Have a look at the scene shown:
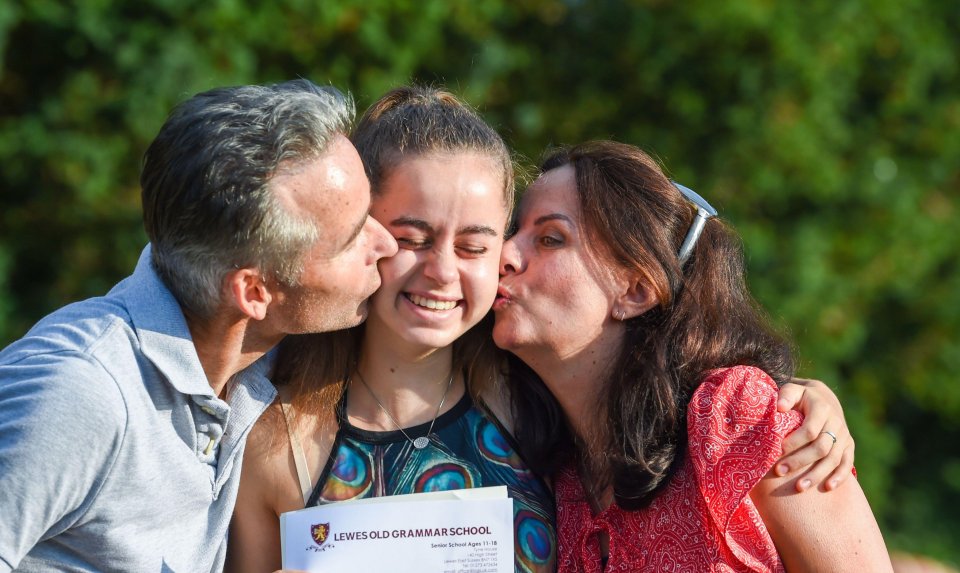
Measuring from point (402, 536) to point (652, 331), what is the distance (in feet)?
3.02

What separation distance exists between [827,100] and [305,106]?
3853mm

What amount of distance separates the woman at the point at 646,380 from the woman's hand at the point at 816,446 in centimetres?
3

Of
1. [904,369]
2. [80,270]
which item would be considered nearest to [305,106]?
[80,270]

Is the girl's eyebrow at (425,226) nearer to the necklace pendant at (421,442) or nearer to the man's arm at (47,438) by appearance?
the necklace pendant at (421,442)

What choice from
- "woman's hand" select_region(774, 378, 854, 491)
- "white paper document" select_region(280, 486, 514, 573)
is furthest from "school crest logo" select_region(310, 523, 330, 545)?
"woman's hand" select_region(774, 378, 854, 491)

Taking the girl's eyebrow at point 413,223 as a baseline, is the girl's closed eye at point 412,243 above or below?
below

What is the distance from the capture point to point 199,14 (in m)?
4.90

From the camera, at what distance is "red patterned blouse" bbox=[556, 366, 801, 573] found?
252 cm

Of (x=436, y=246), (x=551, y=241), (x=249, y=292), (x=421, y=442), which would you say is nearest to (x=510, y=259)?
(x=551, y=241)

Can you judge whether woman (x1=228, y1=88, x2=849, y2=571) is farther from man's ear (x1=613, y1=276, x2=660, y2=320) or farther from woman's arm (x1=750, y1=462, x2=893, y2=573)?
man's ear (x1=613, y1=276, x2=660, y2=320)

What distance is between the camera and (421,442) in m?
2.88

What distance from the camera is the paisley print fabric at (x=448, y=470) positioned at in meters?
2.79

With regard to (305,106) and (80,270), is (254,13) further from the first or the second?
(305,106)

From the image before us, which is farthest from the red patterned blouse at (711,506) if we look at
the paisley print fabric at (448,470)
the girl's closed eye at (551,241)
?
the girl's closed eye at (551,241)
